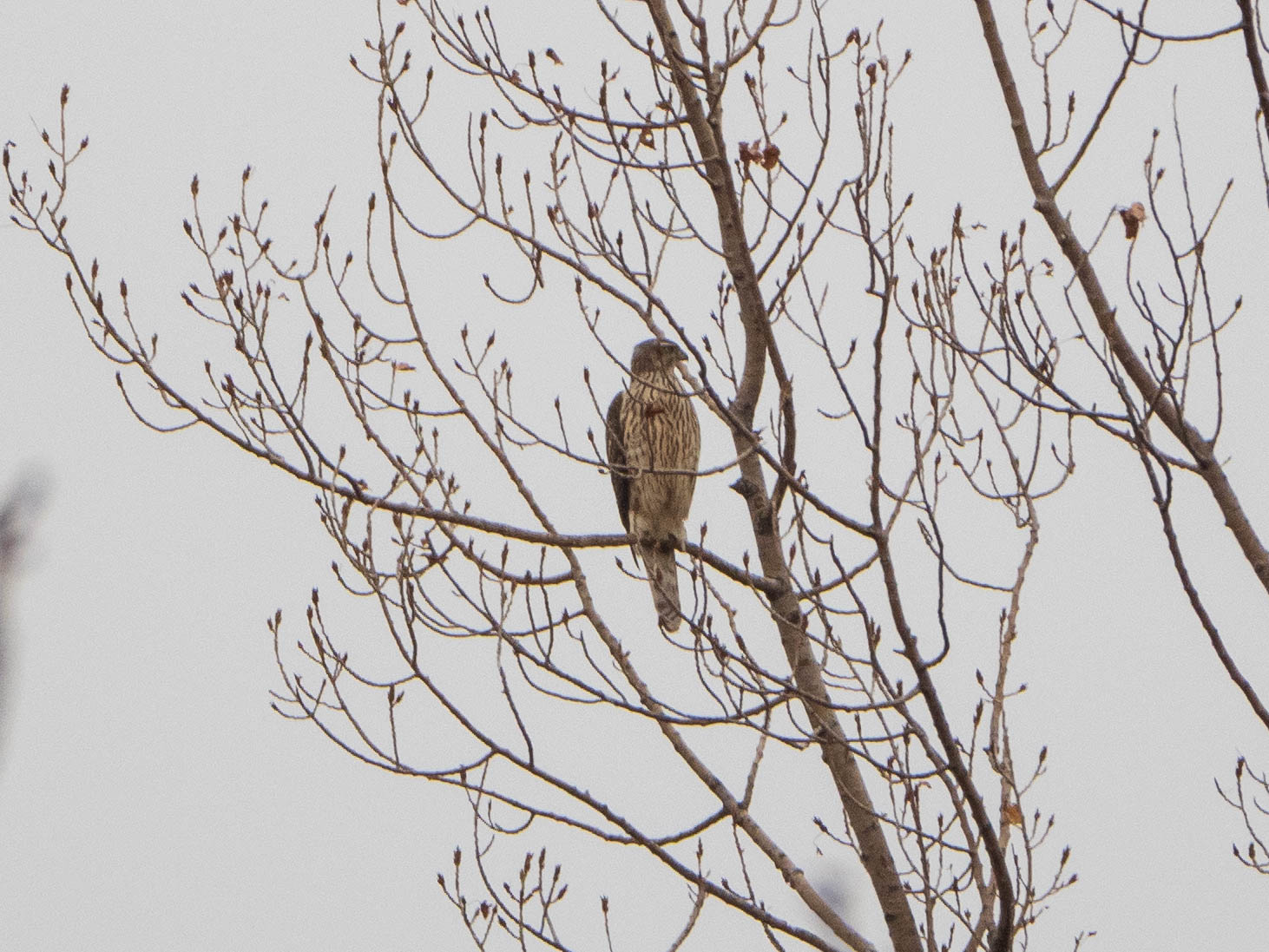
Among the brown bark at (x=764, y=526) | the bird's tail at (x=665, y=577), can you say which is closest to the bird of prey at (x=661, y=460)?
the bird's tail at (x=665, y=577)

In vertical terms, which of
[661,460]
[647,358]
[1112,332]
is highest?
[647,358]

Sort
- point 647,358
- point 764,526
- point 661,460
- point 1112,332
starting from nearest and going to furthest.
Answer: point 1112,332
point 764,526
point 661,460
point 647,358

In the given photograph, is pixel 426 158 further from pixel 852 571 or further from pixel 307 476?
pixel 852 571

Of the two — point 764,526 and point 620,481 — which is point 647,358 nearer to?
point 620,481

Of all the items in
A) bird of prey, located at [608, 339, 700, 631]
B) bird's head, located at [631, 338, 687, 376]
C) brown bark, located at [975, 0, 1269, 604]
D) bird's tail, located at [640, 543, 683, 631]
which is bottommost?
brown bark, located at [975, 0, 1269, 604]

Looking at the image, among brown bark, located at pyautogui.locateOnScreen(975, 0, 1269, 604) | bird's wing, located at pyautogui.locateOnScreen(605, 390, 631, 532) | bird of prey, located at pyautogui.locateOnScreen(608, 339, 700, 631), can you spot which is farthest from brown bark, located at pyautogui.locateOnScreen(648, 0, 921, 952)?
bird's wing, located at pyautogui.locateOnScreen(605, 390, 631, 532)

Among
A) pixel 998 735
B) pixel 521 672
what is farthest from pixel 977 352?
pixel 521 672

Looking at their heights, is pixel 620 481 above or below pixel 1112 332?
above

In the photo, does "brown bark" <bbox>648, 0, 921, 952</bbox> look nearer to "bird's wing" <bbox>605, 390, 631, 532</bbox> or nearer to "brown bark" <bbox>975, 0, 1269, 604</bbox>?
"brown bark" <bbox>975, 0, 1269, 604</bbox>

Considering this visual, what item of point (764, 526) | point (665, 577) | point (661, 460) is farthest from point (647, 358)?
point (764, 526)

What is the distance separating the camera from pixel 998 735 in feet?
12.6

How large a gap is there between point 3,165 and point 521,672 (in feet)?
6.68

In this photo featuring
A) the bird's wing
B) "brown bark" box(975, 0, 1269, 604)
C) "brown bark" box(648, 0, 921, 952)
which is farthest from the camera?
the bird's wing

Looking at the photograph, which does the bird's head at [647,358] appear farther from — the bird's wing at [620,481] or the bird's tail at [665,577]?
the bird's tail at [665,577]
